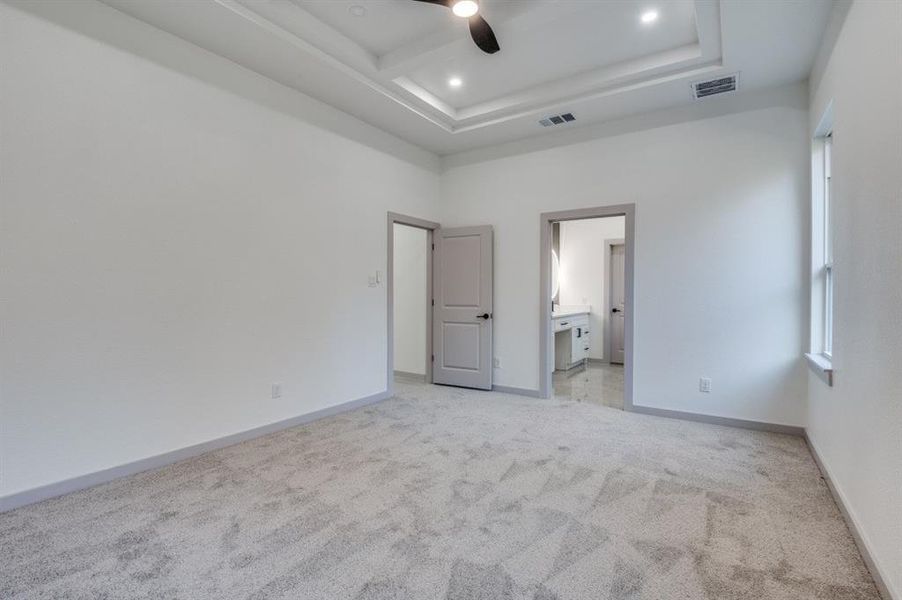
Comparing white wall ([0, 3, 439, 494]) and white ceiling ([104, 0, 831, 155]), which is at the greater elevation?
white ceiling ([104, 0, 831, 155])

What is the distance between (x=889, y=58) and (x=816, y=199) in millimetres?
2043

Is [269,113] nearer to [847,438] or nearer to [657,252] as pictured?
[657,252]

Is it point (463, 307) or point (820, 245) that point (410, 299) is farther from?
point (820, 245)

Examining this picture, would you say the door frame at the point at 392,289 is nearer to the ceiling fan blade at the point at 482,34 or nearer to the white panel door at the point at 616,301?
the ceiling fan blade at the point at 482,34

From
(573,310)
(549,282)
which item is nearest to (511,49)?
(549,282)

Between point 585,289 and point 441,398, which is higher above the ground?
point 585,289

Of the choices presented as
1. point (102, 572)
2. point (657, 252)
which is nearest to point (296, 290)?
point (102, 572)

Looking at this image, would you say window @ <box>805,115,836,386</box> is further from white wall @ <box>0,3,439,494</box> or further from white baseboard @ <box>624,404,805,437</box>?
white wall @ <box>0,3,439,494</box>

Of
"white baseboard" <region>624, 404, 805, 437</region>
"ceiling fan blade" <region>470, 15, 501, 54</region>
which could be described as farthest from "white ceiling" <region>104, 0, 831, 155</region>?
"white baseboard" <region>624, 404, 805, 437</region>

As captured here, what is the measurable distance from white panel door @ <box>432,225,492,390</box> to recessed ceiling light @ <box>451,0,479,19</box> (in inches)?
106

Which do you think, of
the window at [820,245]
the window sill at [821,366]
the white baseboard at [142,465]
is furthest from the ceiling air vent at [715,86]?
the white baseboard at [142,465]

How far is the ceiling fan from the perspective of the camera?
2566 mm

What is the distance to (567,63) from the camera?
367 cm

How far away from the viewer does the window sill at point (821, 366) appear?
2.70 metres
